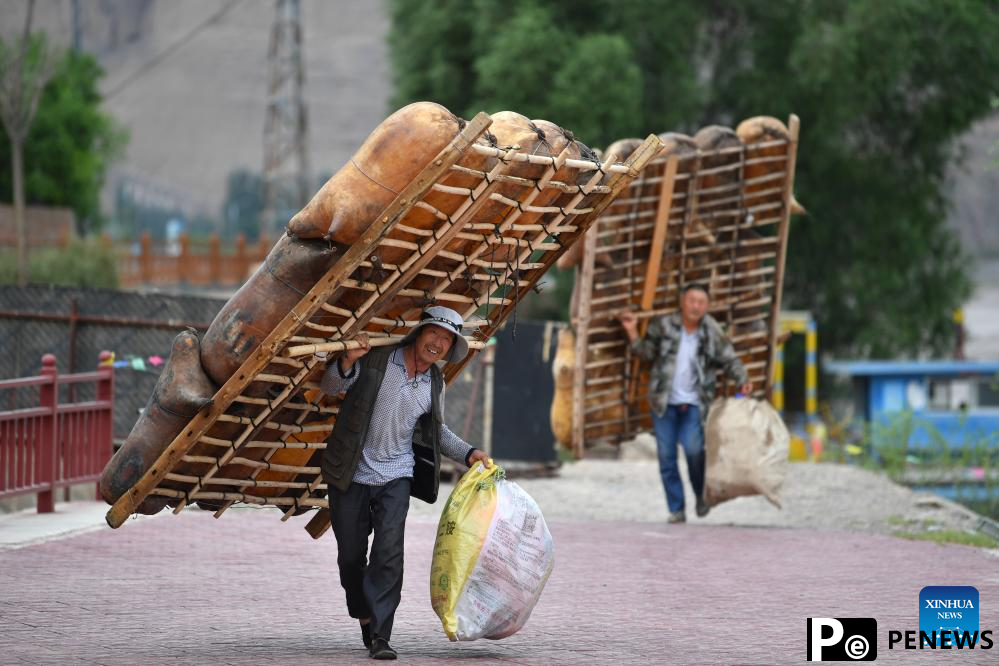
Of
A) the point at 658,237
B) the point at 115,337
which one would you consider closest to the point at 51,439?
the point at 115,337

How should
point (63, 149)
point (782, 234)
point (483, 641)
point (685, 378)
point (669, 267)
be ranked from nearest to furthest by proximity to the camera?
point (483, 641), point (685, 378), point (669, 267), point (782, 234), point (63, 149)

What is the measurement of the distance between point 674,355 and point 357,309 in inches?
219

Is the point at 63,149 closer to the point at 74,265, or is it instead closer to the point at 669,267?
the point at 74,265

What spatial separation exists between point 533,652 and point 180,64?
12235 centimetres

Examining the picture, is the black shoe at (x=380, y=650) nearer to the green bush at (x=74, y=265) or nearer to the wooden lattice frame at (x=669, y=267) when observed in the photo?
the wooden lattice frame at (x=669, y=267)

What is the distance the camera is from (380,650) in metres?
7.21

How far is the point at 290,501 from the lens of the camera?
8375 millimetres

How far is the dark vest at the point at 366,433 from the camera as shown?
740 cm

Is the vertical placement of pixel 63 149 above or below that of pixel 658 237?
above

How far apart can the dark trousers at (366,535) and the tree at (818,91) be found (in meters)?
23.6

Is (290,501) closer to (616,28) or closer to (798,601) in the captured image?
(798,601)

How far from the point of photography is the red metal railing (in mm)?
12352

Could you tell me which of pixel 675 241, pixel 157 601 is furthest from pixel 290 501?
pixel 675 241

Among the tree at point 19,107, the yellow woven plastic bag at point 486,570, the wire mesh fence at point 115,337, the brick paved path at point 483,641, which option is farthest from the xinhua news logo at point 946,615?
the tree at point 19,107
